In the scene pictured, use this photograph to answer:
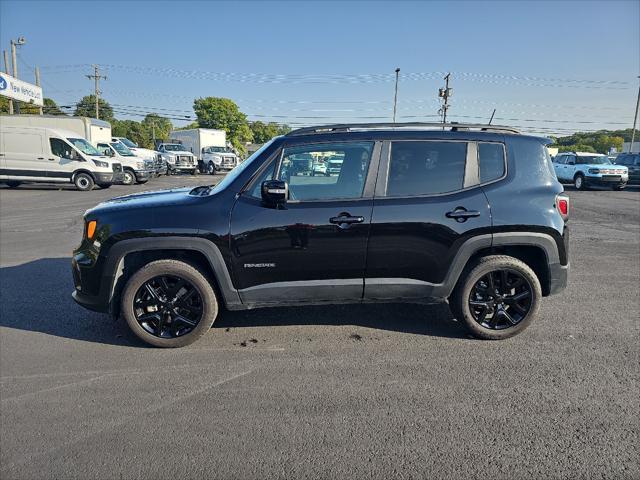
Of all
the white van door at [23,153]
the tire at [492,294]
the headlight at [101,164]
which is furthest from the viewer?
the headlight at [101,164]

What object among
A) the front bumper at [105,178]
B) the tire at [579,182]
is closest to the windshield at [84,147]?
the front bumper at [105,178]

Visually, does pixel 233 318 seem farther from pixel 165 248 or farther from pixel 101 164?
pixel 101 164

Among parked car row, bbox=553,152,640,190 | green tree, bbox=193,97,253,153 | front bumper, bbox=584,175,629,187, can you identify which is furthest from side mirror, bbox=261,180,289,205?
green tree, bbox=193,97,253,153

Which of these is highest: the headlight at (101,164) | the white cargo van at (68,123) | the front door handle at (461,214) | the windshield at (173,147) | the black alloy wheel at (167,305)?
the white cargo van at (68,123)

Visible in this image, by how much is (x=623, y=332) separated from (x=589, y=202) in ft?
45.7

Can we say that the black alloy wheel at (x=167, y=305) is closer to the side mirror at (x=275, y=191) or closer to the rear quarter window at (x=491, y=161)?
the side mirror at (x=275, y=191)

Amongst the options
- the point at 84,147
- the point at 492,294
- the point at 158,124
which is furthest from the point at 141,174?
the point at 158,124

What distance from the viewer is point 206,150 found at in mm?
33844

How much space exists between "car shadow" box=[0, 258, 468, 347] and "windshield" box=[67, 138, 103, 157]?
14582 mm

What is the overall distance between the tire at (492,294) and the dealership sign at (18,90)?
3178 centimetres

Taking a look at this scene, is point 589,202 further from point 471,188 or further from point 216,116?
point 216,116

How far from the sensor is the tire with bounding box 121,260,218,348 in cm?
363

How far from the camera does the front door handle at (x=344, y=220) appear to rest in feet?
11.7

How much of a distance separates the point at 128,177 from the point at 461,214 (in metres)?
19.5
